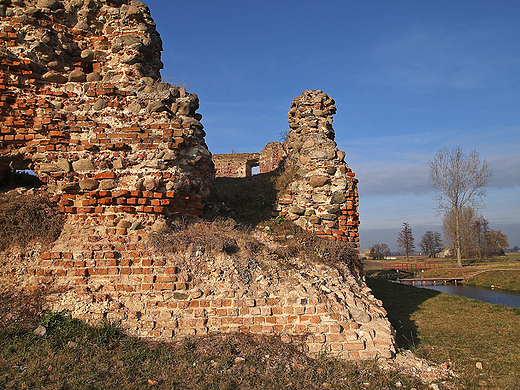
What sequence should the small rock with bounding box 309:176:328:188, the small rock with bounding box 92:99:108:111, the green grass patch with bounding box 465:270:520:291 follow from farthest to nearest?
the green grass patch with bounding box 465:270:520:291 → the small rock with bounding box 309:176:328:188 → the small rock with bounding box 92:99:108:111

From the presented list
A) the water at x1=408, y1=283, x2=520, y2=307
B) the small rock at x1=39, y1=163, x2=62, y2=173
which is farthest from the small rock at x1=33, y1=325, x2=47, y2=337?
the water at x1=408, y1=283, x2=520, y2=307

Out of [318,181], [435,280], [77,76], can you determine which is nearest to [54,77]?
[77,76]

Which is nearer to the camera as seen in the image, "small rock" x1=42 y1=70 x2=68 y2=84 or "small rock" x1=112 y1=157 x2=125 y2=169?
"small rock" x1=112 y1=157 x2=125 y2=169

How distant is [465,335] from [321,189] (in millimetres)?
3869

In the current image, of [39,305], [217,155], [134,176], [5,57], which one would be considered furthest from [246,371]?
[217,155]

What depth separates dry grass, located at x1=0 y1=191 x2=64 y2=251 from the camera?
4.96 meters

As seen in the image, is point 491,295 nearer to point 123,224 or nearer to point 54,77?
point 123,224

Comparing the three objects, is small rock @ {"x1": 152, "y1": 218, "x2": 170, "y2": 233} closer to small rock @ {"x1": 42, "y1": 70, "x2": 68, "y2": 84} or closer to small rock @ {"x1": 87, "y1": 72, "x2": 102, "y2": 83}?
small rock @ {"x1": 87, "y1": 72, "x2": 102, "y2": 83}

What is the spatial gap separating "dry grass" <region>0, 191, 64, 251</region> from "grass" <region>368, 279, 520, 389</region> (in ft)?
19.3

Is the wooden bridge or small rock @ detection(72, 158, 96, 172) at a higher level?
small rock @ detection(72, 158, 96, 172)

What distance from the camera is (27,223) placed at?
199 inches

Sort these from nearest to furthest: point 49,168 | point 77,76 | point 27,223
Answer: point 27,223
point 49,168
point 77,76

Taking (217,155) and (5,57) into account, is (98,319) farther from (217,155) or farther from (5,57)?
(217,155)

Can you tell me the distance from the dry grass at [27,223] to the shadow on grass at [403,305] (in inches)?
230
